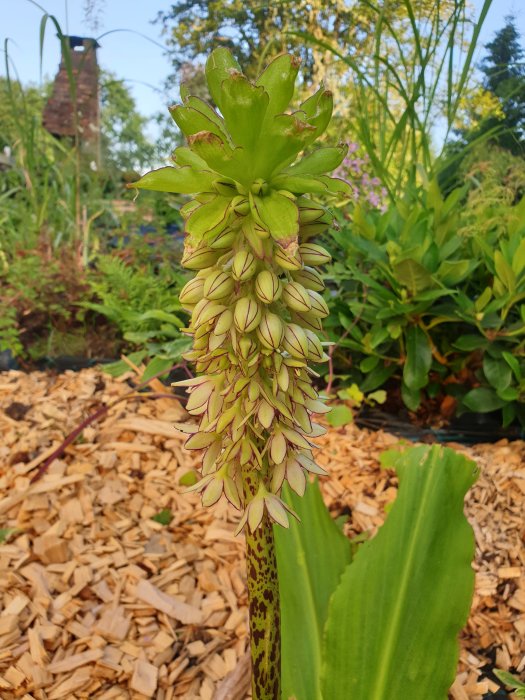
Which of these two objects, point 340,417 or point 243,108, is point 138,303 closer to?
point 340,417

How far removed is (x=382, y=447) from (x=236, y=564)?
2.79ft

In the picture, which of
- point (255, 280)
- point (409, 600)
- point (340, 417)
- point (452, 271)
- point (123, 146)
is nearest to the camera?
point (255, 280)

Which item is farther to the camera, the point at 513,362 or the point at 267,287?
the point at 513,362

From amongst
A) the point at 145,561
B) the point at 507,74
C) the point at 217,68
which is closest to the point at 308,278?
the point at 217,68

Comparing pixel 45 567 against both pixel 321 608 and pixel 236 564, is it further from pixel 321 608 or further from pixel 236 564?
pixel 321 608

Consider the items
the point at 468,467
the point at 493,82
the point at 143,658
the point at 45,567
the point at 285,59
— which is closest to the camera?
the point at 285,59

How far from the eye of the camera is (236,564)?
6.15 ft

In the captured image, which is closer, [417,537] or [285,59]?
[285,59]

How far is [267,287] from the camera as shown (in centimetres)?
70

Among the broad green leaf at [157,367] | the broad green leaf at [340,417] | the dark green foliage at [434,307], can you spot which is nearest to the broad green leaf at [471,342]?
the dark green foliage at [434,307]

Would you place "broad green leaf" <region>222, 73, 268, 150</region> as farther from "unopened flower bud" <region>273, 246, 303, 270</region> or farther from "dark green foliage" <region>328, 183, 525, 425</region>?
"dark green foliage" <region>328, 183, 525, 425</region>

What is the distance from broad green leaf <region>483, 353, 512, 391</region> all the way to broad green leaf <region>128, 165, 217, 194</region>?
1970mm

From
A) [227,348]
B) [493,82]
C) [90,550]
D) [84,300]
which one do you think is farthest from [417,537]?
[493,82]

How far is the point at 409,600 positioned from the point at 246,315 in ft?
2.39
